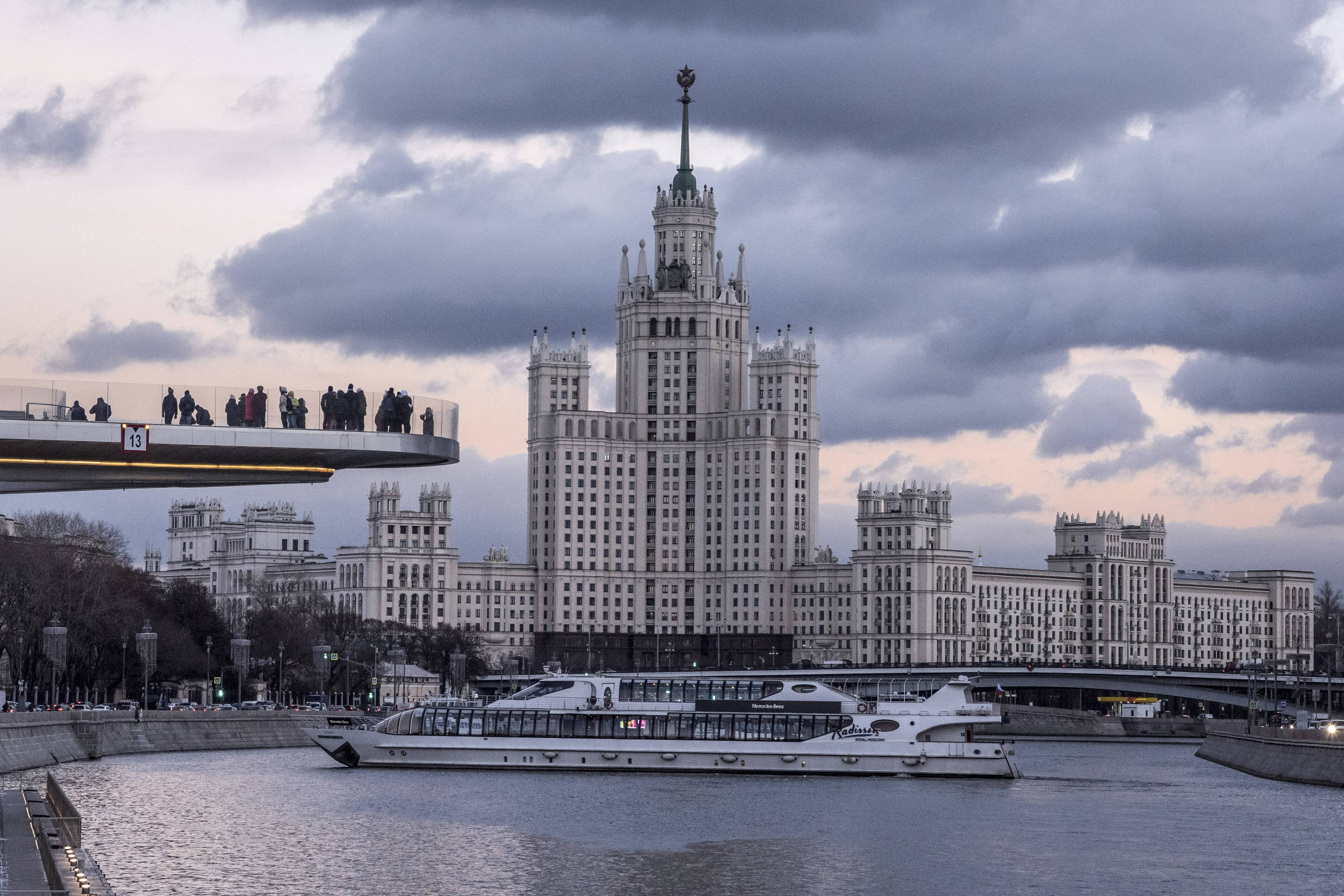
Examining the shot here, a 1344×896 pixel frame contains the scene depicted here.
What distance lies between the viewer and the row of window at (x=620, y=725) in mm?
118188

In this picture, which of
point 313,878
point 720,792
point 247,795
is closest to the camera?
point 313,878

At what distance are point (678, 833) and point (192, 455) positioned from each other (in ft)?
84.6

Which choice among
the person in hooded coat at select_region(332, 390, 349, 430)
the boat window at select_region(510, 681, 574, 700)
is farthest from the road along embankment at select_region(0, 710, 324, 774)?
the person in hooded coat at select_region(332, 390, 349, 430)

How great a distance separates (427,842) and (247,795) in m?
20.8

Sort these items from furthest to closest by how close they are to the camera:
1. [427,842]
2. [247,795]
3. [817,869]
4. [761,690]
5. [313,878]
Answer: [761,690]
[247,795]
[427,842]
[817,869]
[313,878]

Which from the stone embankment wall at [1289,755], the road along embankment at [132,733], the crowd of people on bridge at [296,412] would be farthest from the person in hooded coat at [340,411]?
the stone embankment wall at [1289,755]

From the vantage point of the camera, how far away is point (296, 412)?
68.5 meters

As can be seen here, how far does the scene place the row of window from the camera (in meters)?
118

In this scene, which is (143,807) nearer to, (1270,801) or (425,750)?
(425,750)

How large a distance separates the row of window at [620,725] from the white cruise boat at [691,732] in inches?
2.6

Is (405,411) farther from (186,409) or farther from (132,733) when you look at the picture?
(132,733)

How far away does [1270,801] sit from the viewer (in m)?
102

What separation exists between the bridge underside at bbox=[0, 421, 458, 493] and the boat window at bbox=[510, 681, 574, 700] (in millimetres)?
50252

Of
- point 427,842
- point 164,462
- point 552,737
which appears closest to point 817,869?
point 427,842
